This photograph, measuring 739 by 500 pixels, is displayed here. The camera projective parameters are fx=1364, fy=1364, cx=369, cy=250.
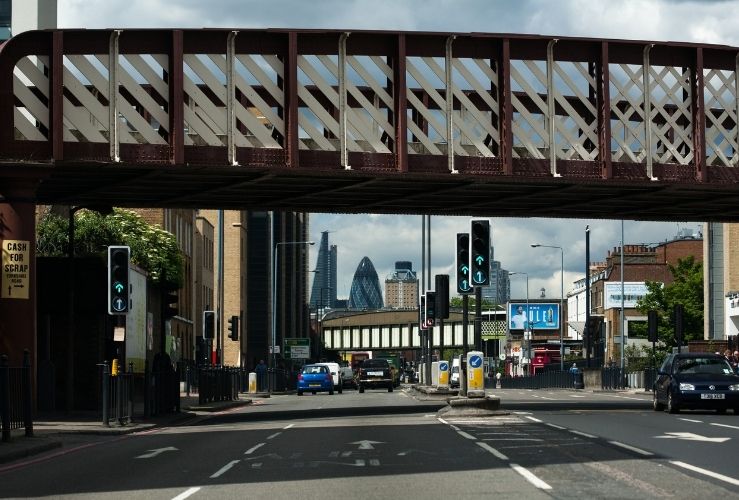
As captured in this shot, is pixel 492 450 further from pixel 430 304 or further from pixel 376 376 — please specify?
Result: pixel 376 376

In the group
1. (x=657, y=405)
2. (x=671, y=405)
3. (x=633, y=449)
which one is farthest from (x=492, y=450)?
(x=657, y=405)

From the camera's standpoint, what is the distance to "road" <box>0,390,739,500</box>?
14891 mm

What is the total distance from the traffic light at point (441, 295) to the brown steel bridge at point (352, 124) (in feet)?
21.0

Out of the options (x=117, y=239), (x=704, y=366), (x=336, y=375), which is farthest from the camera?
(x=336, y=375)

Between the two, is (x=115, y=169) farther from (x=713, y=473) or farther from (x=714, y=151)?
(x=713, y=473)

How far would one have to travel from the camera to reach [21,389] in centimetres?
2381

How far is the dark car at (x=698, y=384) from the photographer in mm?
A: 32281

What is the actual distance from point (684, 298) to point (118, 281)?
8635cm

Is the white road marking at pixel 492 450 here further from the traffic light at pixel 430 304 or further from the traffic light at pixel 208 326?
the traffic light at pixel 430 304

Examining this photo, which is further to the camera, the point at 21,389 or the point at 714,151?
the point at 714,151

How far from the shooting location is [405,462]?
18.7 meters

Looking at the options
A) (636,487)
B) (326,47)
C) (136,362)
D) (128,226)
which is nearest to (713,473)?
(636,487)

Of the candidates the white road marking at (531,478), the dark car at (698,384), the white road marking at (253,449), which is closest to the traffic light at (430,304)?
the dark car at (698,384)

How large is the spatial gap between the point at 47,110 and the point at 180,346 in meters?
50.7
